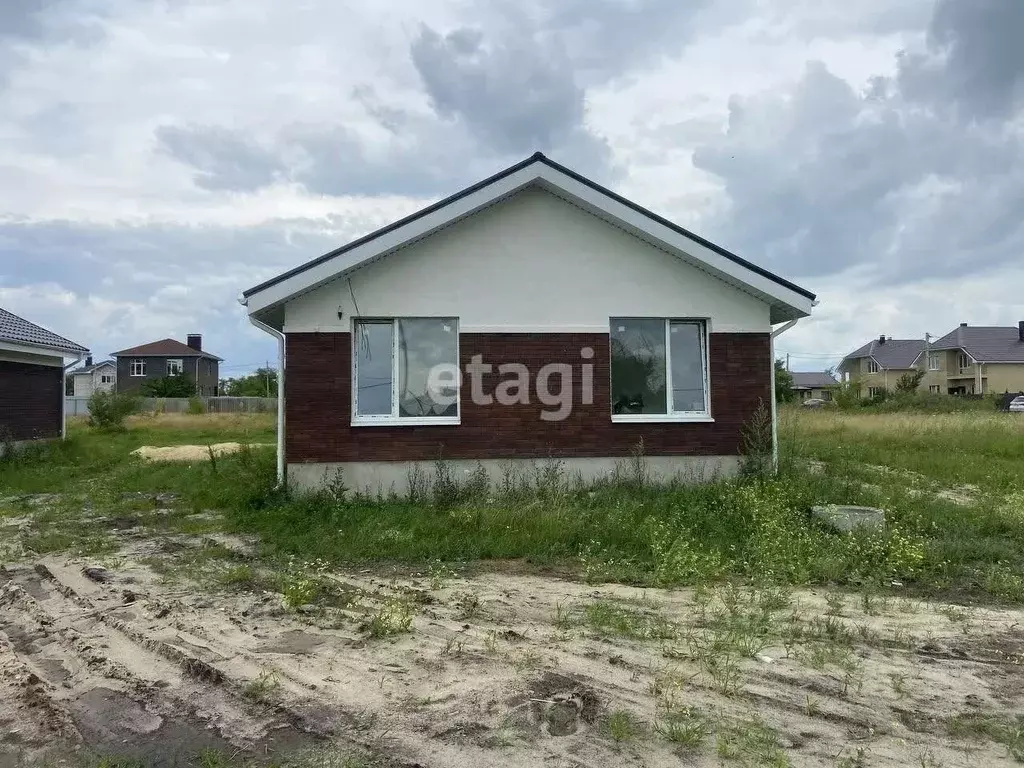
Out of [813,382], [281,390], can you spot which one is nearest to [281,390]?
[281,390]

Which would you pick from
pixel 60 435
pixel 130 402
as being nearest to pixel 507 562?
pixel 60 435

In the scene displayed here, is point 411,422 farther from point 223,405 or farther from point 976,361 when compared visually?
point 976,361

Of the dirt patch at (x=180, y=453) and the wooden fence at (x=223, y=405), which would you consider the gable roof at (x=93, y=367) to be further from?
the dirt patch at (x=180, y=453)

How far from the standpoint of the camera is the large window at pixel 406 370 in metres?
10.2

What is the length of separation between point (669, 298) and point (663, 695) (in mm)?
7568

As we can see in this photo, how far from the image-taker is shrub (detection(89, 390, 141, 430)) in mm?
27016

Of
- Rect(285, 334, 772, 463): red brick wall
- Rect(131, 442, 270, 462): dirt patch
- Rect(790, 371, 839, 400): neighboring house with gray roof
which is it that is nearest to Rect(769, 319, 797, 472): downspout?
Rect(285, 334, 772, 463): red brick wall

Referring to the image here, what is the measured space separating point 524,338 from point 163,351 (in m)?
68.8

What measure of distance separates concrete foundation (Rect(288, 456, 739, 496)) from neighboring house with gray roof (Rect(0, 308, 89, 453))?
34.9ft

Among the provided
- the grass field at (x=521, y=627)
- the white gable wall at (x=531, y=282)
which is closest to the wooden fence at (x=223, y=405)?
the white gable wall at (x=531, y=282)

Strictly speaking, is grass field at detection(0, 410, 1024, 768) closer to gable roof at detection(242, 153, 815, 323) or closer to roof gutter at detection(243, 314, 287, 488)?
roof gutter at detection(243, 314, 287, 488)

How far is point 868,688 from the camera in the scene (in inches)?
165

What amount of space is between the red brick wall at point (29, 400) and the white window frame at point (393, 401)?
37.1ft

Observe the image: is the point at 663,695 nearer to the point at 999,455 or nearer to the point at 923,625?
the point at 923,625
